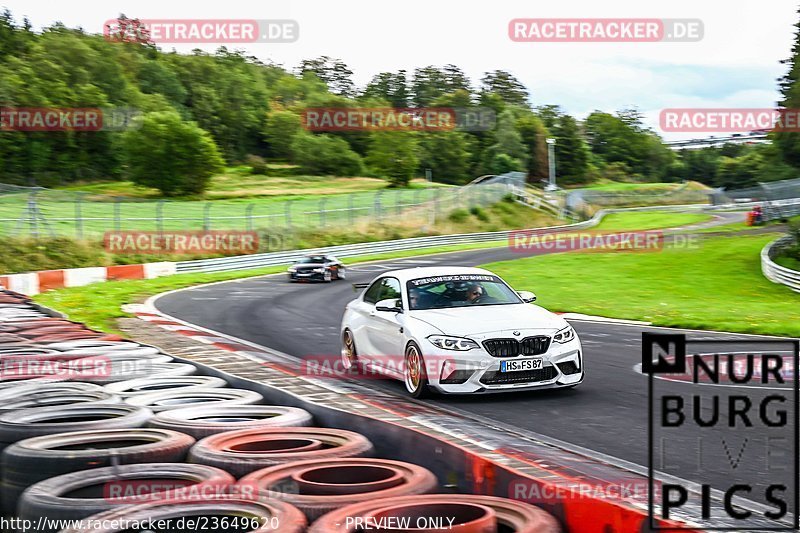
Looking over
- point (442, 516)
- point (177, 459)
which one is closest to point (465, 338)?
point (177, 459)

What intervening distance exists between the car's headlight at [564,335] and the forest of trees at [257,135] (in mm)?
51289

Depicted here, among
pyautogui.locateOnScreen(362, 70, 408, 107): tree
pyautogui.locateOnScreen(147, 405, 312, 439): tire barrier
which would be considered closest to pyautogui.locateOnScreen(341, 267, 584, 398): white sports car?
pyautogui.locateOnScreen(147, 405, 312, 439): tire barrier

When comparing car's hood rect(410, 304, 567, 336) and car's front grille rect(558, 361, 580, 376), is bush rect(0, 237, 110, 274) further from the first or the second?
car's front grille rect(558, 361, 580, 376)

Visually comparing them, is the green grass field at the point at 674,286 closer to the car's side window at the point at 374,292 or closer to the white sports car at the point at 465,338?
the white sports car at the point at 465,338

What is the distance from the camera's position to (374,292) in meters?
11.8

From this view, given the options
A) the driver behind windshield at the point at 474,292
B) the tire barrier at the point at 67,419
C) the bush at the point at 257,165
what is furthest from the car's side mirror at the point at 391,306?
the bush at the point at 257,165

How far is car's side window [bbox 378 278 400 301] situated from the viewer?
11070 mm

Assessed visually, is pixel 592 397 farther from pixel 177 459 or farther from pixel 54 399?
pixel 54 399

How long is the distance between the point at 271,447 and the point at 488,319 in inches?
168

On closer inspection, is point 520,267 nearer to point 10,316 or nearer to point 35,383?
point 10,316

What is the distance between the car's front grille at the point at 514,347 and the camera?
9.48 meters

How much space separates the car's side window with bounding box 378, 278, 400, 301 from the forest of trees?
50.7 m

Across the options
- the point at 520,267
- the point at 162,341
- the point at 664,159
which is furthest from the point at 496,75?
the point at 162,341

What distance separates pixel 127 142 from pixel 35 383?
7449 cm
